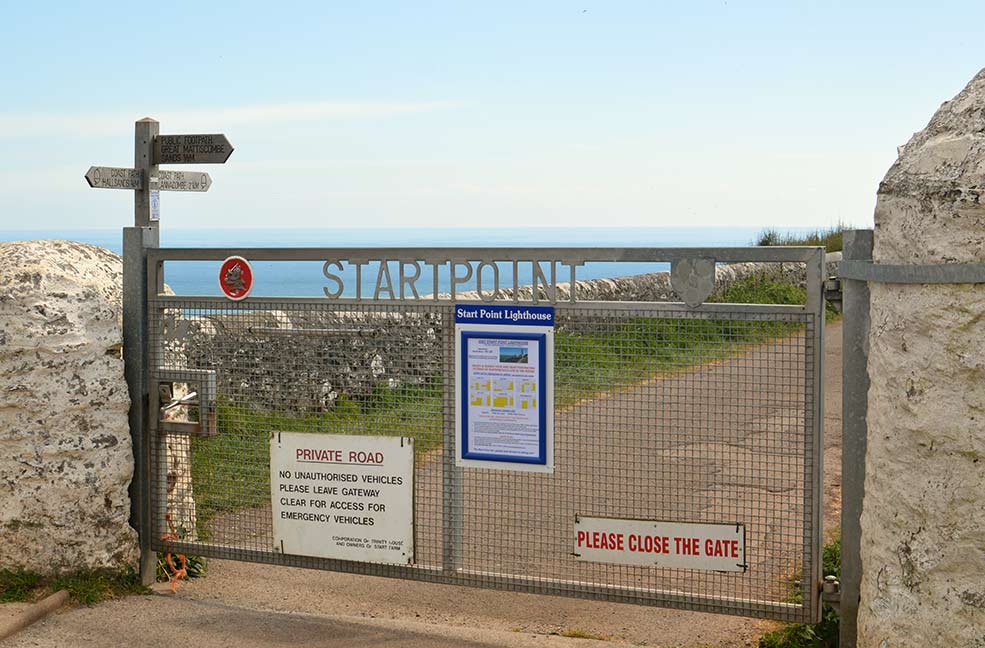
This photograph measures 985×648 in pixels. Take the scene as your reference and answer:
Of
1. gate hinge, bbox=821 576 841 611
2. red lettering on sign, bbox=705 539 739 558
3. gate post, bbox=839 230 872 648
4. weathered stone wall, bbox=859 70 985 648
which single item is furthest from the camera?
red lettering on sign, bbox=705 539 739 558

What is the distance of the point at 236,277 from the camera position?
592cm

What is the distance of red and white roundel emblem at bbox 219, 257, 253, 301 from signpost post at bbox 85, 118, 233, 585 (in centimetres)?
55

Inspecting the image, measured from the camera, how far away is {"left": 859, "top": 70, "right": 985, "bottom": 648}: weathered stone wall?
3.80 meters

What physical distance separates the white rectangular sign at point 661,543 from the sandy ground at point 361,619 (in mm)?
482

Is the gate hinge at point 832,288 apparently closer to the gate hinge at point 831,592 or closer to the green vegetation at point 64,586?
the gate hinge at point 831,592

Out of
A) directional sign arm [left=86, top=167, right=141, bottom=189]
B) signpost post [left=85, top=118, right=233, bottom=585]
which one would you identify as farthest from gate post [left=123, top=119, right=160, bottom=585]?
directional sign arm [left=86, top=167, right=141, bottom=189]

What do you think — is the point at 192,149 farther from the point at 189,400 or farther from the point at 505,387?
the point at 505,387

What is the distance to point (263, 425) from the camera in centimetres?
668

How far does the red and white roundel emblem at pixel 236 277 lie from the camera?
5.90m

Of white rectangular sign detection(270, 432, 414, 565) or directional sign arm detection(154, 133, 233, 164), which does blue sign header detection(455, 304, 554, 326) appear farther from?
directional sign arm detection(154, 133, 233, 164)

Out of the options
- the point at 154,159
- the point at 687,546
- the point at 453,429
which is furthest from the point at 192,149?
the point at 687,546

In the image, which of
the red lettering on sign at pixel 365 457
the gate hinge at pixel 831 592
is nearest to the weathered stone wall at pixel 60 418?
the red lettering on sign at pixel 365 457

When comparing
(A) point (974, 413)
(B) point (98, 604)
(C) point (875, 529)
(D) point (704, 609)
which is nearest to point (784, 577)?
(D) point (704, 609)

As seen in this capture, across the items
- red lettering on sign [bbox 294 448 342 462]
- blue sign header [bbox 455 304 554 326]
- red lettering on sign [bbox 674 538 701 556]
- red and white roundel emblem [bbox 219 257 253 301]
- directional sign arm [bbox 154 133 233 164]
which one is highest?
directional sign arm [bbox 154 133 233 164]
